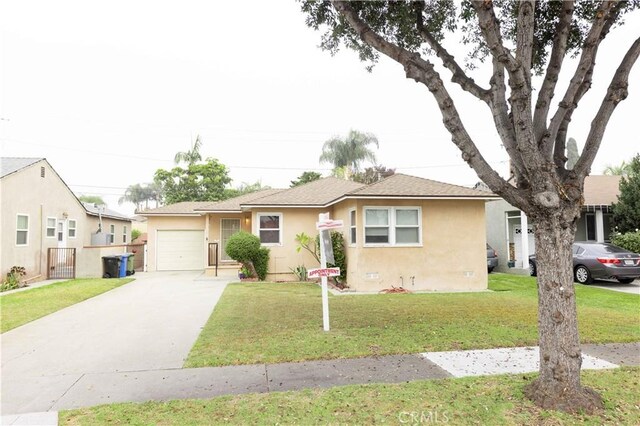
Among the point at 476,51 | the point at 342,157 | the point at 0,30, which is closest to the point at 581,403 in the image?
the point at 476,51

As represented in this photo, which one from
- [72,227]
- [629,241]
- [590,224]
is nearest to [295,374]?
[629,241]

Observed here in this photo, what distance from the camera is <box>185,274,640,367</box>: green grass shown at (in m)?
5.73

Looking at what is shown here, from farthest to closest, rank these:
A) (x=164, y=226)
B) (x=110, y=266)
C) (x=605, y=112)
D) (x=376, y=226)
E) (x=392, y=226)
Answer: (x=164, y=226) → (x=110, y=266) → (x=392, y=226) → (x=376, y=226) → (x=605, y=112)

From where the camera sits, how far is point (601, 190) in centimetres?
1969

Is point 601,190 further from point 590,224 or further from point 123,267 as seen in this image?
point 123,267

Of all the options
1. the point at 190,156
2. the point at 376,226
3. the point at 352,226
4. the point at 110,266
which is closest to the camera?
the point at 376,226

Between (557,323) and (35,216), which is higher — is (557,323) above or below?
below

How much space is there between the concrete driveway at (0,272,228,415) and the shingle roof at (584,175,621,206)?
58.7 ft

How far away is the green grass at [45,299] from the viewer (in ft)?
27.3

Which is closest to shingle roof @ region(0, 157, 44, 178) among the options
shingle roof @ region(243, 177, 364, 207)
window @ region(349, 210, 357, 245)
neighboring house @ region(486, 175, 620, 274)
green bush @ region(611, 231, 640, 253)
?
shingle roof @ region(243, 177, 364, 207)

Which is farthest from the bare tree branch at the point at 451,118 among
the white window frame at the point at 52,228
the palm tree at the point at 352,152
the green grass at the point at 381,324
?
the palm tree at the point at 352,152

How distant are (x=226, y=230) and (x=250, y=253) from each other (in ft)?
15.1

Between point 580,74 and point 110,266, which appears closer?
point 580,74

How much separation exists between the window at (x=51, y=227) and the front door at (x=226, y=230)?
734 centimetres
